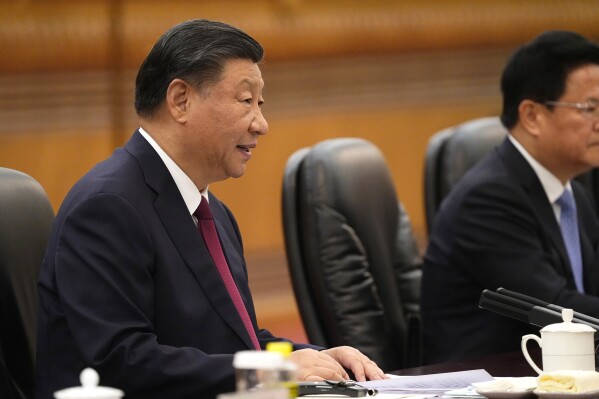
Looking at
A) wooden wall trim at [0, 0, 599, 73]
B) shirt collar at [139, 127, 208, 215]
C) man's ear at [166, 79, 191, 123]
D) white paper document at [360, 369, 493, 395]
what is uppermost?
wooden wall trim at [0, 0, 599, 73]

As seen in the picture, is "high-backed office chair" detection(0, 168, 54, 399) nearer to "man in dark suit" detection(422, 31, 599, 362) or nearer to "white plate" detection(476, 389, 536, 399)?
"white plate" detection(476, 389, 536, 399)

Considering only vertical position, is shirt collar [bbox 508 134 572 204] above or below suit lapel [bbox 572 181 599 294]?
above

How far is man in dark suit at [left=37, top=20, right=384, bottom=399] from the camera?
6.33 ft

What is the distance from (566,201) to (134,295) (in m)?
1.67

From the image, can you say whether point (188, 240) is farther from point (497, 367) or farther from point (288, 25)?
point (288, 25)

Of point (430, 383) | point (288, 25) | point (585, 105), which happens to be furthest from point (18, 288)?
point (288, 25)

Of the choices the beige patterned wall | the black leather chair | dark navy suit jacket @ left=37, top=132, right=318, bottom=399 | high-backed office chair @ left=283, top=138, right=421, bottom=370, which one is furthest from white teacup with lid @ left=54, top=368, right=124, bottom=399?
the beige patterned wall

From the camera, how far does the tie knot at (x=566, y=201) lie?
3254 mm

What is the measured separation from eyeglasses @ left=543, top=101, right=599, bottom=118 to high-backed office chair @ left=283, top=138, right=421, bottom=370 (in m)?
0.53

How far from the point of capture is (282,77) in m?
5.02

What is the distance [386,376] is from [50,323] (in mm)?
633

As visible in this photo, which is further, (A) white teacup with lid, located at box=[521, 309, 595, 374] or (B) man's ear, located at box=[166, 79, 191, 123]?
(B) man's ear, located at box=[166, 79, 191, 123]

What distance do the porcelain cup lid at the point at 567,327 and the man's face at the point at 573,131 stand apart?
124cm

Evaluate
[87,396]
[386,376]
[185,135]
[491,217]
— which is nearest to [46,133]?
[491,217]
